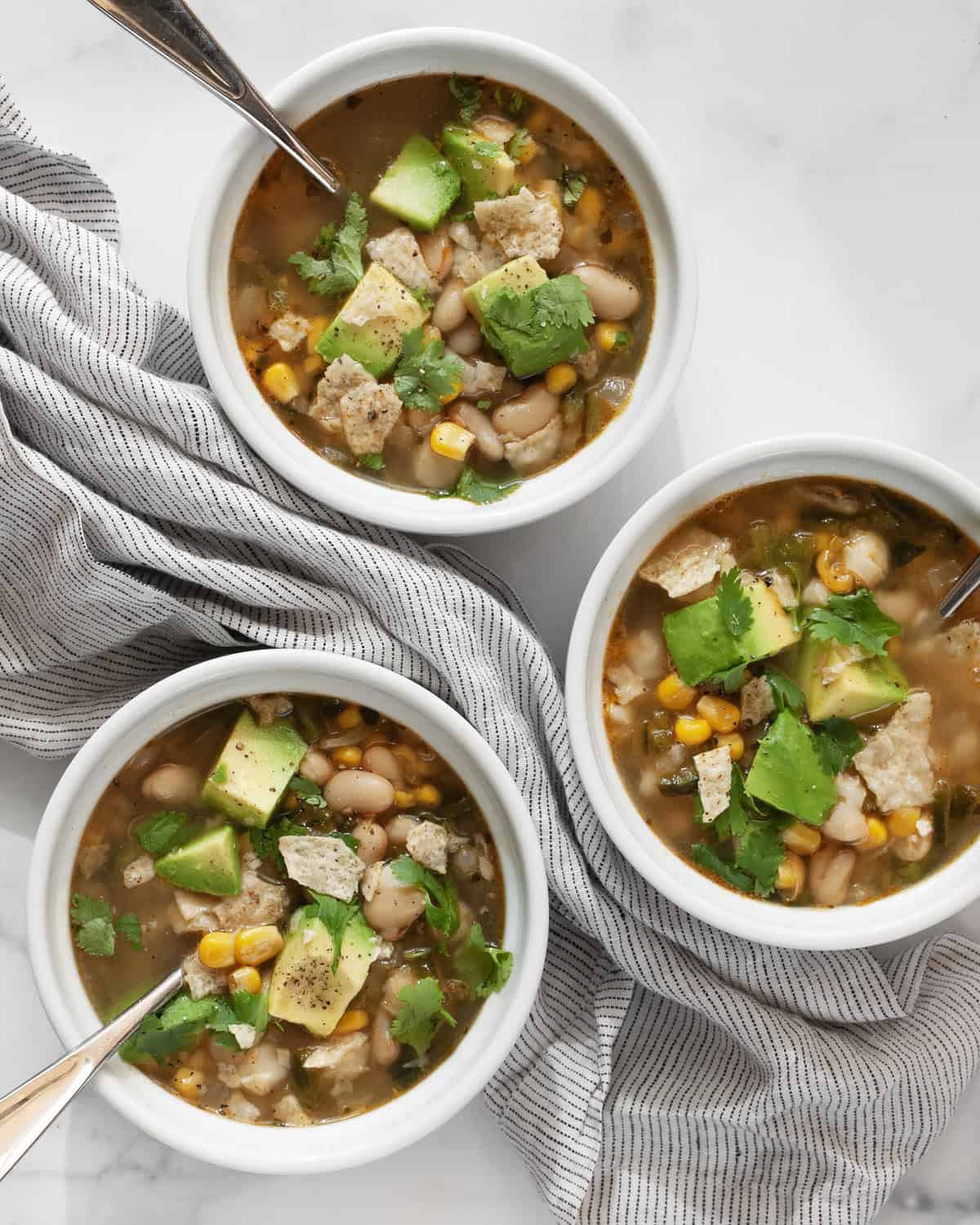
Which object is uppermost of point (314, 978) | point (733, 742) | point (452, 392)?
point (452, 392)

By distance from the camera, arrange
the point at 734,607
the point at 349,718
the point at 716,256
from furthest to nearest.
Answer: the point at 716,256
the point at 349,718
the point at 734,607

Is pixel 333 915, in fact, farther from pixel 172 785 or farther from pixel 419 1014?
→ pixel 172 785

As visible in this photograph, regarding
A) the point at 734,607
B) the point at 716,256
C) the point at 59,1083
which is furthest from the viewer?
the point at 716,256

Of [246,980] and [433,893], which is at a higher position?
[433,893]

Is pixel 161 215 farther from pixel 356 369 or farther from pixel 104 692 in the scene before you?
pixel 104 692

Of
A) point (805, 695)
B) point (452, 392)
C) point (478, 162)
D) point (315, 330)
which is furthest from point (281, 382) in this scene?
point (805, 695)

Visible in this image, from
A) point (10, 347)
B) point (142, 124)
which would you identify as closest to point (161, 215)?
point (142, 124)

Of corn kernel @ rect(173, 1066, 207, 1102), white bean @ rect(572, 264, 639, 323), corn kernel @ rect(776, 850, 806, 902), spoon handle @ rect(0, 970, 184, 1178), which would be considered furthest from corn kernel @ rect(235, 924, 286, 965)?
white bean @ rect(572, 264, 639, 323)
